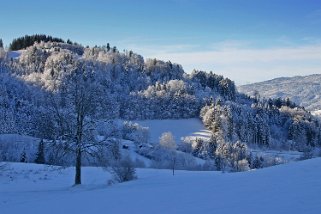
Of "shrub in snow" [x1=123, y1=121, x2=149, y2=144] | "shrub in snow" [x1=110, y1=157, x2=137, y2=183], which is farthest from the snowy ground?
"shrub in snow" [x1=110, y1=157, x2=137, y2=183]

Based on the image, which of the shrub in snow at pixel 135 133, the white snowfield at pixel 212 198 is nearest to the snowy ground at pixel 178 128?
the shrub in snow at pixel 135 133

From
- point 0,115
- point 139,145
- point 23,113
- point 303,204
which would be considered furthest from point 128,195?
point 23,113

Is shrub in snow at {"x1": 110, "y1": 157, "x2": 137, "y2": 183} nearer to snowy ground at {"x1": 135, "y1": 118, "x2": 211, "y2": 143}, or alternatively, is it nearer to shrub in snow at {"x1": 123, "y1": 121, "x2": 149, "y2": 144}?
shrub in snow at {"x1": 123, "y1": 121, "x2": 149, "y2": 144}

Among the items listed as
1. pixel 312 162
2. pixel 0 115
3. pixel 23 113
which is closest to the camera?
pixel 312 162

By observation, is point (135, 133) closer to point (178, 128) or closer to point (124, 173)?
point (178, 128)

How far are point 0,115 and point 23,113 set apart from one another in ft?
57.9

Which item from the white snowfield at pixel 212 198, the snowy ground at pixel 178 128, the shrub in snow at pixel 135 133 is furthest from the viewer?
the snowy ground at pixel 178 128

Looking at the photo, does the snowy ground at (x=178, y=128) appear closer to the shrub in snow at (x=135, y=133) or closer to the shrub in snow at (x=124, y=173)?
the shrub in snow at (x=135, y=133)

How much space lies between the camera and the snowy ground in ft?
577

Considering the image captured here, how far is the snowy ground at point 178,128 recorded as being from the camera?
175775 mm

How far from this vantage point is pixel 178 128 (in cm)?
18838

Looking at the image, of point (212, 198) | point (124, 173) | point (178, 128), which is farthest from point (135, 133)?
point (212, 198)

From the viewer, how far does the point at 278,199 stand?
46.6 ft

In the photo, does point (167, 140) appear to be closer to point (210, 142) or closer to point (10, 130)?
→ point (210, 142)
